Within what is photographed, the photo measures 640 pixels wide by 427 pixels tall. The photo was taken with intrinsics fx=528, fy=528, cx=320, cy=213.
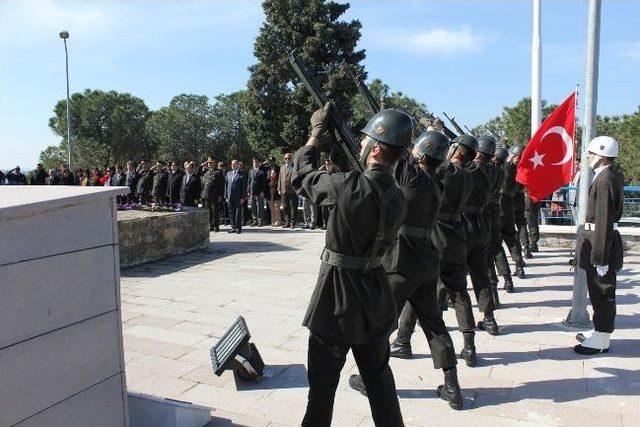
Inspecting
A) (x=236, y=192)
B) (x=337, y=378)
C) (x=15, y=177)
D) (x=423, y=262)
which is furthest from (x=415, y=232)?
(x=15, y=177)

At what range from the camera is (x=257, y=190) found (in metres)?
15.5

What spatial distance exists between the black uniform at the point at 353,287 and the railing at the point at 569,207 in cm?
985

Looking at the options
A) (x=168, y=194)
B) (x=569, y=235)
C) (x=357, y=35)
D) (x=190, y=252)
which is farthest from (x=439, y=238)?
(x=357, y=35)

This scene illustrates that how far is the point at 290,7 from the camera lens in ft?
110

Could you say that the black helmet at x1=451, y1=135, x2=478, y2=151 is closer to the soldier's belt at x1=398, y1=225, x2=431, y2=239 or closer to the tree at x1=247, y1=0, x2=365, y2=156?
the soldier's belt at x1=398, y1=225, x2=431, y2=239

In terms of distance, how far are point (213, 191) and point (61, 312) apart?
11964 millimetres

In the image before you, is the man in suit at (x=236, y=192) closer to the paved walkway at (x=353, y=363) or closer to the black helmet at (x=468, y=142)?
the paved walkway at (x=353, y=363)

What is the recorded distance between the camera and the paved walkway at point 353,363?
3.82 metres

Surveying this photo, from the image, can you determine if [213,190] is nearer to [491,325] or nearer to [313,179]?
[491,325]

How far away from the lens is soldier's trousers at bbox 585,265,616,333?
491 cm

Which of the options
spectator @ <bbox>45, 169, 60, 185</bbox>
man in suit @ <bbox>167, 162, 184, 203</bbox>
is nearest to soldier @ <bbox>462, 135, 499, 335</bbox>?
man in suit @ <bbox>167, 162, 184, 203</bbox>

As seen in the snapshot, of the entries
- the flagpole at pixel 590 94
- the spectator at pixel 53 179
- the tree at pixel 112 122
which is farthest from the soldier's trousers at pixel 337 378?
the tree at pixel 112 122

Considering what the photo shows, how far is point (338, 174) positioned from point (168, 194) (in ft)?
43.9

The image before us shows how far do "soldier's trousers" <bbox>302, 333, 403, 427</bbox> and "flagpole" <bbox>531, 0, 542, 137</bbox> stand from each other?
12481 mm
